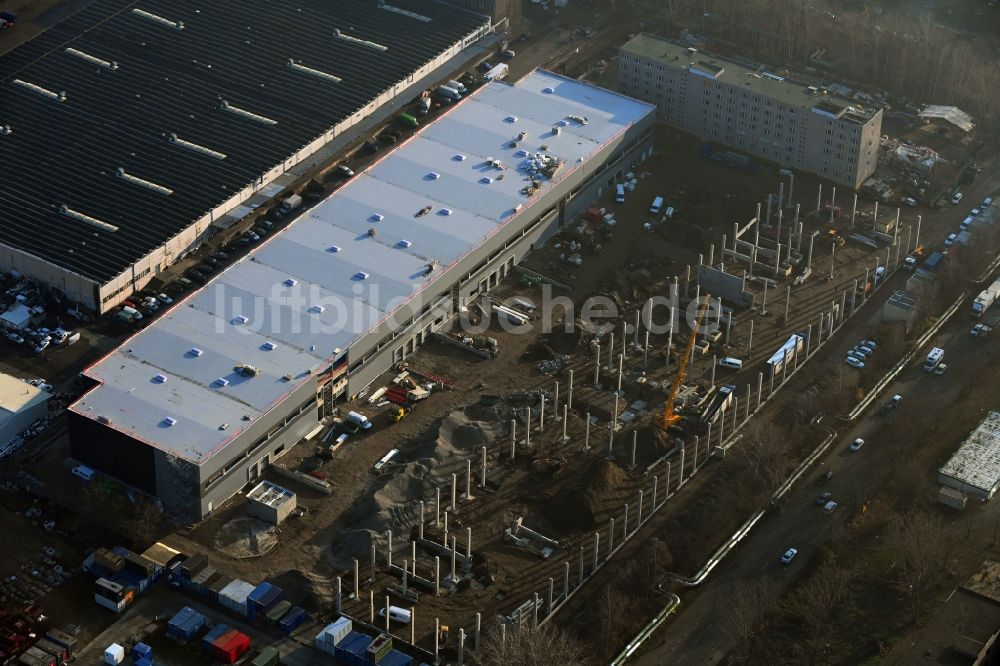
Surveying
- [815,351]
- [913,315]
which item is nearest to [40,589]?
[815,351]

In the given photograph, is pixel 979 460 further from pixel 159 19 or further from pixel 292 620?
pixel 159 19

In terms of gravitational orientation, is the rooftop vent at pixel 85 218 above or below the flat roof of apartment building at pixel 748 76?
below

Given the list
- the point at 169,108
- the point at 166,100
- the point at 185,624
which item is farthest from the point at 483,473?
the point at 166,100

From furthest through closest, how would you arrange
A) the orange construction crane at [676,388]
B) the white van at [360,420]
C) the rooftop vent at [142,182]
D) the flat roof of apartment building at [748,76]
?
the flat roof of apartment building at [748,76], the rooftop vent at [142,182], the orange construction crane at [676,388], the white van at [360,420]

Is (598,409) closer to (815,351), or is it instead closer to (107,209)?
(815,351)

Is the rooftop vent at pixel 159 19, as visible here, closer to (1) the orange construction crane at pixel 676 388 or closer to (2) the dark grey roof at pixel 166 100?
(2) the dark grey roof at pixel 166 100

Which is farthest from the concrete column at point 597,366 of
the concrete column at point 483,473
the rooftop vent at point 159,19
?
the rooftop vent at point 159,19

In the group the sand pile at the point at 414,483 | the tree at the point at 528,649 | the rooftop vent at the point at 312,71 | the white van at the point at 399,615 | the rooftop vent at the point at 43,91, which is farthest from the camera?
the rooftop vent at the point at 312,71
